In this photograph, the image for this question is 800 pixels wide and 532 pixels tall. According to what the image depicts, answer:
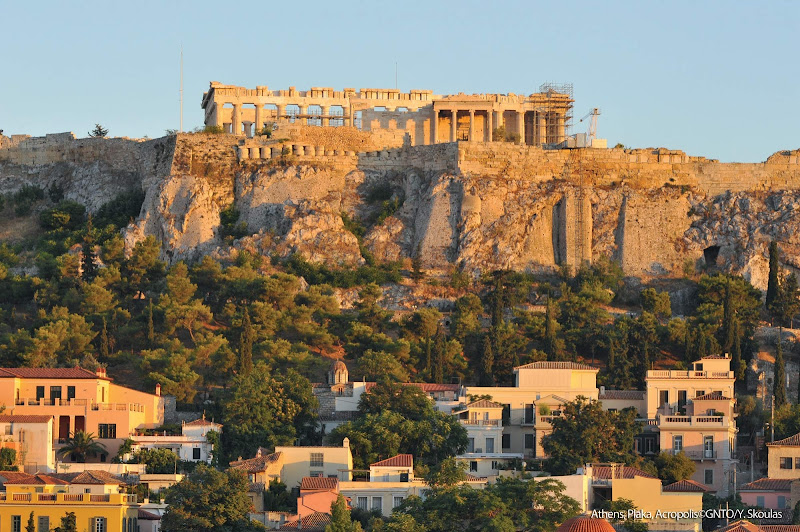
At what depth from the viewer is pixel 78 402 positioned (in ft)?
223

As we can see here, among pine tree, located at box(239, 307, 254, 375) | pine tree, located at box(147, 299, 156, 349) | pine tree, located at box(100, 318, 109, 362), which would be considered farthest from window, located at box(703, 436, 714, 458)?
pine tree, located at box(100, 318, 109, 362)

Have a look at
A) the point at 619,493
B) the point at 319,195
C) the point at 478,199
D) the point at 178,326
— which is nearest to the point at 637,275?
the point at 478,199

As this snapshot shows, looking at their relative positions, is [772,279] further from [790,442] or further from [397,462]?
[397,462]

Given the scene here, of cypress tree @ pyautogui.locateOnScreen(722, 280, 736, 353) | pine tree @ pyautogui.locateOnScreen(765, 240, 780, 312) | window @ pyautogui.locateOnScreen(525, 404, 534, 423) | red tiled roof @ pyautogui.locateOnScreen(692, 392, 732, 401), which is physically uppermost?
pine tree @ pyautogui.locateOnScreen(765, 240, 780, 312)

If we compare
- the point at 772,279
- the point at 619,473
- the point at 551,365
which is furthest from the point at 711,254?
the point at 619,473

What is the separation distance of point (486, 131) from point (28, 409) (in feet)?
113

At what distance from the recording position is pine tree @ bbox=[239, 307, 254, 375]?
7366cm

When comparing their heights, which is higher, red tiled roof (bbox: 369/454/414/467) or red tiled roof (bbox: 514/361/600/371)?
red tiled roof (bbox: 514/361/600/371)

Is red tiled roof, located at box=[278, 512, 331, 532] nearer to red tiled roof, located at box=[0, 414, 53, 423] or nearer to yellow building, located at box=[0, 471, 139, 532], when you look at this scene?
yellow building, located at box=[0, 471, 139, 532]

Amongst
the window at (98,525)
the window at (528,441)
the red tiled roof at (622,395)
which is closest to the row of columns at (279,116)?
the red tiled roof at (622,395)

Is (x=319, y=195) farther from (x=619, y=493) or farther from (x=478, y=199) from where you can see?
(x=619, y=493)

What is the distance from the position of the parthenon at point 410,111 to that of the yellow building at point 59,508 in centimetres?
4032

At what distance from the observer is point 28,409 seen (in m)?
67.8

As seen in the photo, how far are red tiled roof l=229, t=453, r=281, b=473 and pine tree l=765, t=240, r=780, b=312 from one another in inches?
1037
